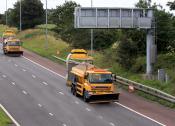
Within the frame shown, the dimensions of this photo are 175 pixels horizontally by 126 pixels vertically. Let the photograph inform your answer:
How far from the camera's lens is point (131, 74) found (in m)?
49.2

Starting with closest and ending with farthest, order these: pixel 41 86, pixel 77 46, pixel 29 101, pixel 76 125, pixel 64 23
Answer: pixel 76 125 < pixel 29 101 < pixel 41 86 < pixel 77 46 < pixel 64 23

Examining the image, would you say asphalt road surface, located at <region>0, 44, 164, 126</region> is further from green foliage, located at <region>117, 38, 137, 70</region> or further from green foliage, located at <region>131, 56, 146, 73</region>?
green foliage, located at <region>131, 56, 146, 73</region>

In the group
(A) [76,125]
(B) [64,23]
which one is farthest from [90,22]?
(B) [64,23]

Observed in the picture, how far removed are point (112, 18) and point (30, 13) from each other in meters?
66.5

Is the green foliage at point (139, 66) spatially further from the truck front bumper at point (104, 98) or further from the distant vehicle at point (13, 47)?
the distant vehicle at point (13, 47)

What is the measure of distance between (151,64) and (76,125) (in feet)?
63.3

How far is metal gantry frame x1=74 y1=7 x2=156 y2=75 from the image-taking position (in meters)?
48.8

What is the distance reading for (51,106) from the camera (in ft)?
120

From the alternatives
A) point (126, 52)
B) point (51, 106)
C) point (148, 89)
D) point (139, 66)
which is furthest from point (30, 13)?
point (51, 106)

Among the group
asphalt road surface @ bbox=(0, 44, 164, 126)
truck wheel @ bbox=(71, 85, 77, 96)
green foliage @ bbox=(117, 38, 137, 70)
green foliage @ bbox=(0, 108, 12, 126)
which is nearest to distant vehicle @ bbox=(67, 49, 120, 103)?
asphalt road surface @ bbox=(0, 44, 164, 126)

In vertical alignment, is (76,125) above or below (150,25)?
below

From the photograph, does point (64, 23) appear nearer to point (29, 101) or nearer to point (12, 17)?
point (12, 17)

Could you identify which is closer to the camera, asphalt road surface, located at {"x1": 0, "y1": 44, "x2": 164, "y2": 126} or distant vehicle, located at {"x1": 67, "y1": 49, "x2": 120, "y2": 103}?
asphalt road surface, located at {"x1": 0, "y1": 44, "x2": 164, "y2": 126}

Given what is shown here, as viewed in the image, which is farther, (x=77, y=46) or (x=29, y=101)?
(x=77, y=46)
